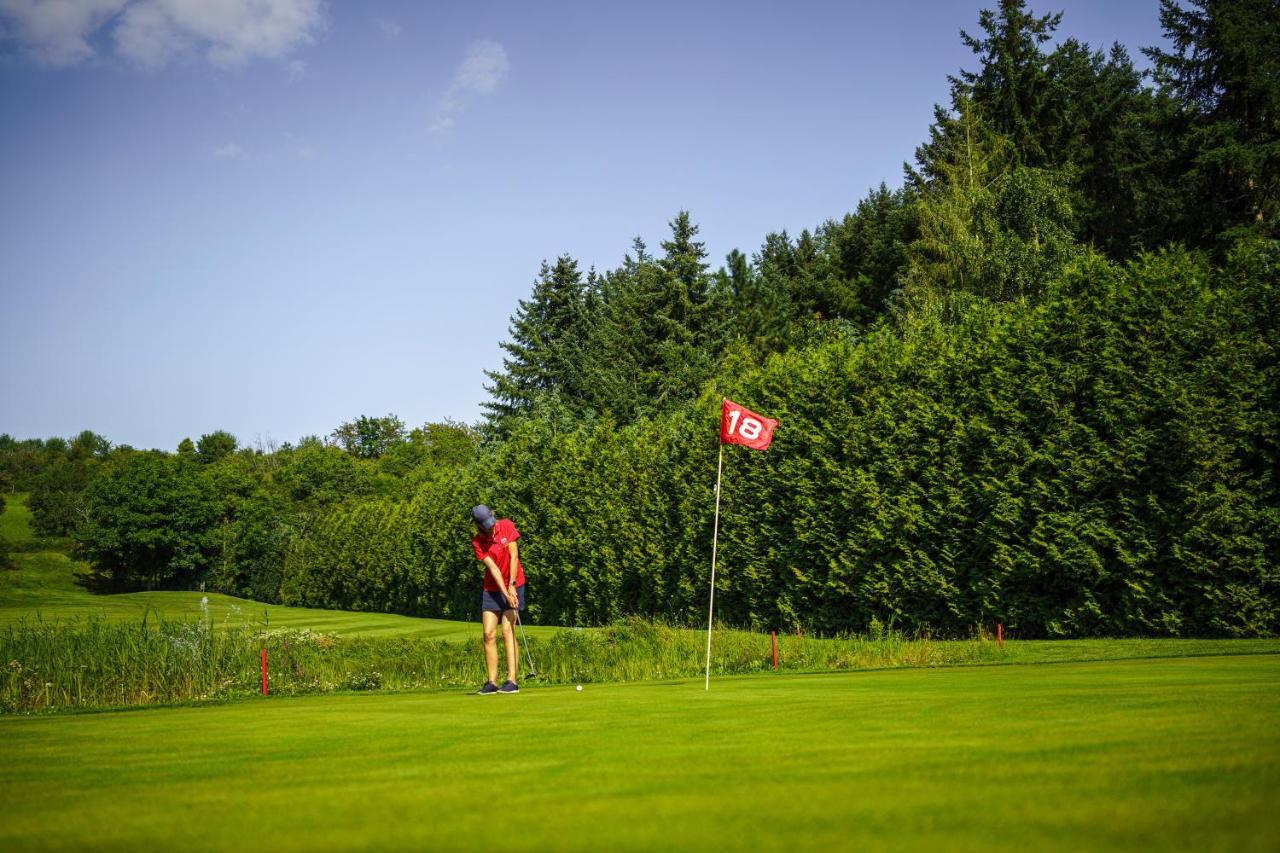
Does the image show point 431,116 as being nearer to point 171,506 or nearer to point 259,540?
point 259,540

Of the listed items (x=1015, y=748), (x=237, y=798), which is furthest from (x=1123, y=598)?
(x=237, y=798)

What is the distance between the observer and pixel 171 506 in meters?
72.3

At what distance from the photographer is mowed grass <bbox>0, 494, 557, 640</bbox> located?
27.1 metres

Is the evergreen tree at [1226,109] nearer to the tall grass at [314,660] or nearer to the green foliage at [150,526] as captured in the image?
the tall grass at [314,660]

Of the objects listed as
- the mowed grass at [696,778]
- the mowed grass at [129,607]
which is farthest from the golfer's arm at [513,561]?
the mowed grass at [129,607]

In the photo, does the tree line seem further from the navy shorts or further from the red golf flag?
the navy shorts

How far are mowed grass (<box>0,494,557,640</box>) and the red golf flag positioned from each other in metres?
7.80

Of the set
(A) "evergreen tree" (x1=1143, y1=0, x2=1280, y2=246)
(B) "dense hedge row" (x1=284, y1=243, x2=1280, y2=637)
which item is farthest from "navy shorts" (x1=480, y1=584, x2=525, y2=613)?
(A) "evergreen tree" (x1=1143, y1=0, x2=1280, y2=246)

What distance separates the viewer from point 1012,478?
17.7m

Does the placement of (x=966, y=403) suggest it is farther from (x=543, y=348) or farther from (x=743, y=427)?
(x=543, y=348)

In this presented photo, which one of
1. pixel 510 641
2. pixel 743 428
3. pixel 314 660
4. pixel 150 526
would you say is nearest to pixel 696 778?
pixel 510 641

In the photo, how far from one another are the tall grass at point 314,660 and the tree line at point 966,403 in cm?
310

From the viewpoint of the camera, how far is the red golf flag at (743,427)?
1333cm

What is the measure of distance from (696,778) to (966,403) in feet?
53.2
